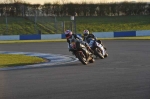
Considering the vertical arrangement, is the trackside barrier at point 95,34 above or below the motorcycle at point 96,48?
below

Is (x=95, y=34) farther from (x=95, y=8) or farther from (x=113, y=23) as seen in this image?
(x=95, y=8)

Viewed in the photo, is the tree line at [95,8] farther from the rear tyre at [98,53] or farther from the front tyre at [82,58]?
the front tyre at [82,58]

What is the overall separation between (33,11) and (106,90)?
41449 millimetres

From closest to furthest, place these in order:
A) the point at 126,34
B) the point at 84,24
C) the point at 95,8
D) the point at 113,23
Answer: the point at 126,34 < the point at 84,24 < the point at 113,23 < the point at 95,8

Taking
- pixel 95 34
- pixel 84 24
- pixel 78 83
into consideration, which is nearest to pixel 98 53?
pixel 78 83

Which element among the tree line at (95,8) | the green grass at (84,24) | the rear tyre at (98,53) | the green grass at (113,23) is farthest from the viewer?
the tree line at (95,8)

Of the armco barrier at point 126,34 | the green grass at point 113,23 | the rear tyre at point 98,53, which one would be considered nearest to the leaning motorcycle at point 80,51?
the rear tyre at point 98,53

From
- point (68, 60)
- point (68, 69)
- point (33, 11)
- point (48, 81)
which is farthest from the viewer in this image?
point (33, 11)

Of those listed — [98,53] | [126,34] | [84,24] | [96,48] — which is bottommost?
[126,34]

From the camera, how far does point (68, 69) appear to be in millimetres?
13188

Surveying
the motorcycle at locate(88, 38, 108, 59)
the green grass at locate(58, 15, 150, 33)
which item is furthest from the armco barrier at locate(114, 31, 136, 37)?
the motorcycle at locate(88, 38, 108, 59)

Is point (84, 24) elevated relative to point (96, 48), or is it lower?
elevated

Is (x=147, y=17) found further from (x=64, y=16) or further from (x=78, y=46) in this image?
(x=78, y=46)

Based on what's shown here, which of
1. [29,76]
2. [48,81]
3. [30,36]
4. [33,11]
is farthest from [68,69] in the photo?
[33,11]
